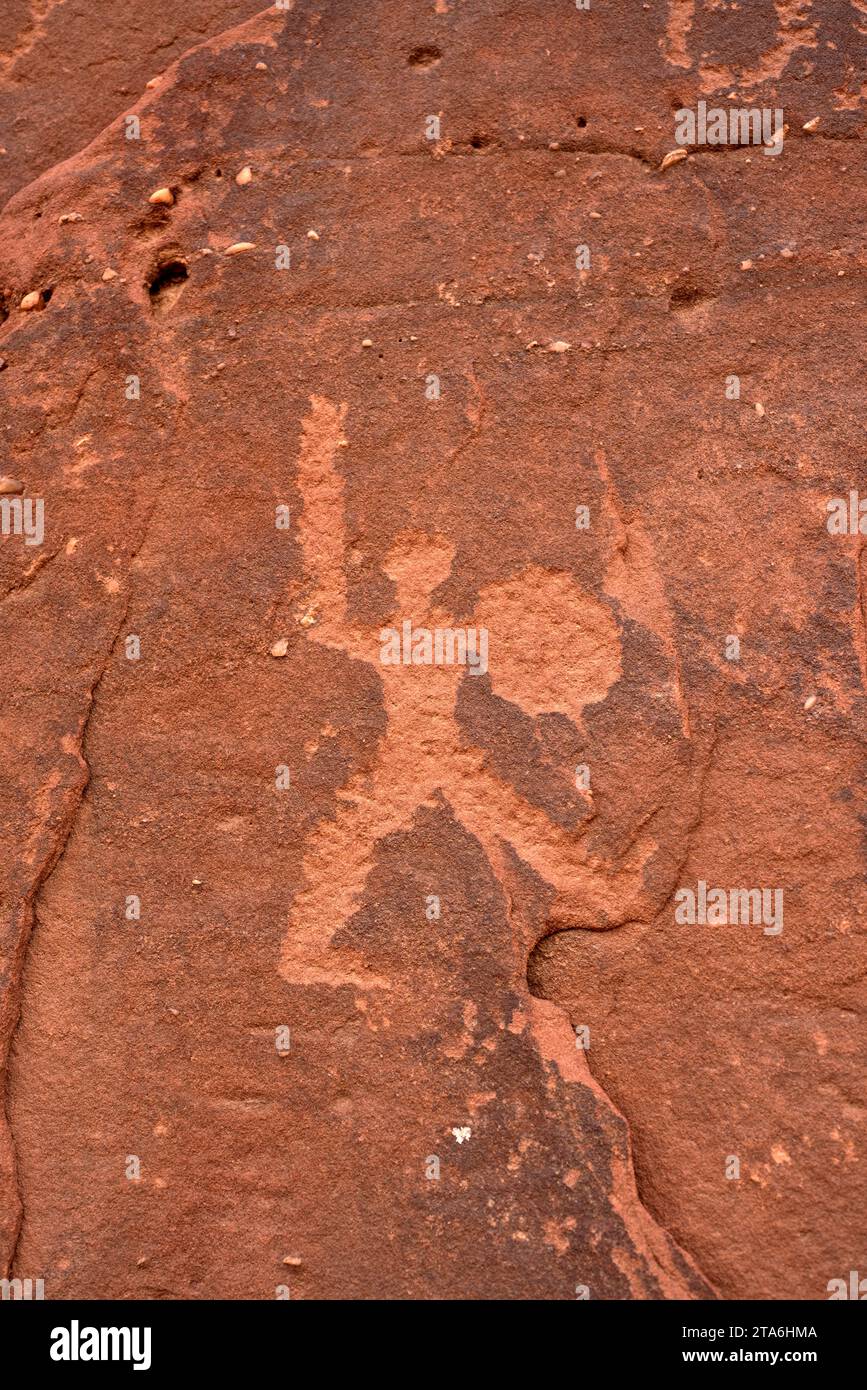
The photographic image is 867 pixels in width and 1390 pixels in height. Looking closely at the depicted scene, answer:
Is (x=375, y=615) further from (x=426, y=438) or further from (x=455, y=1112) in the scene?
(x=455, y=1112)

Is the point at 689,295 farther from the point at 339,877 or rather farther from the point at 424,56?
the point at 339,877

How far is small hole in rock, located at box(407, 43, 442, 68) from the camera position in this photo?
2.74 metres

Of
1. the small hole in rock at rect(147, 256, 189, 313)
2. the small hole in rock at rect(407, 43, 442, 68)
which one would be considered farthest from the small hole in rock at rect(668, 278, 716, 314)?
the small hole in rock at rect(147, 256, 189, 313)

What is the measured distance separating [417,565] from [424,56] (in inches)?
45.2

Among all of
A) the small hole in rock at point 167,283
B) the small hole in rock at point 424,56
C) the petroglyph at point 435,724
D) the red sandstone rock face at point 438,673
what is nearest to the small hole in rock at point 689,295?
the red sandstone rock face at point 438,673

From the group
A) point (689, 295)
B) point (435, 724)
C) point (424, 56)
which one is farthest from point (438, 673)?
point (424, 56)

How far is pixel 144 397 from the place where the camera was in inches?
104

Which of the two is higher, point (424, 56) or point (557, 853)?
point (424, 56)

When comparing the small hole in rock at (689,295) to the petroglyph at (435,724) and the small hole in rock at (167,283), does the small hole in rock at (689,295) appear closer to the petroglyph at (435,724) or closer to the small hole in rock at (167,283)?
the petroglyph at (435,724)

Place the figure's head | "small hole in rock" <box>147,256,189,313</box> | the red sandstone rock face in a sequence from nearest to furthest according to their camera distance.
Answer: the red sandstone rock face < the figure's head < "small hole in rock" <box>147,256,189,313</box>

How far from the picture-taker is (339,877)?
2.49m

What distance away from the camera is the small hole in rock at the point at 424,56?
8.98ft

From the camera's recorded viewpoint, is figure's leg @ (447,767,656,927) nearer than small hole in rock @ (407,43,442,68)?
Yes

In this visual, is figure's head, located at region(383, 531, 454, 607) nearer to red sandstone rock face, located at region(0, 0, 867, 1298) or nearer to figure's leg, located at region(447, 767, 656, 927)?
red sandstone rock face, located at region(0, 0, 867, 1298)
